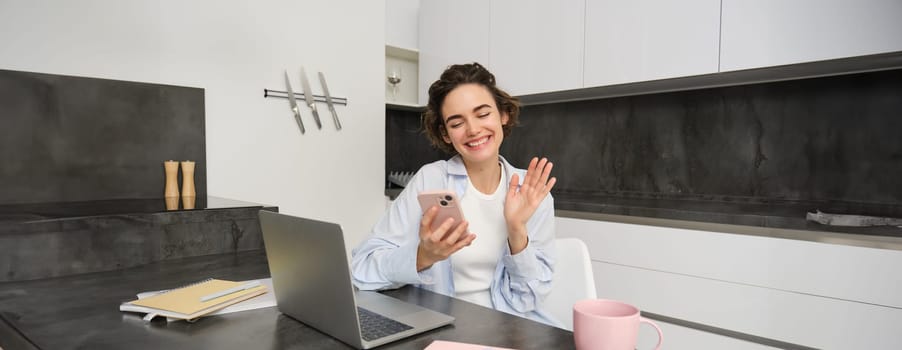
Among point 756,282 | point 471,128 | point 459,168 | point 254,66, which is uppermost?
point 254,66

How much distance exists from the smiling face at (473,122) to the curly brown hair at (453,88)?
0.02 m

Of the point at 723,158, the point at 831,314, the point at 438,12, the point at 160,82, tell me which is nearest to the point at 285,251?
the point at 831,314

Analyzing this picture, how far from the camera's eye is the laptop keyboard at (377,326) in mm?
755

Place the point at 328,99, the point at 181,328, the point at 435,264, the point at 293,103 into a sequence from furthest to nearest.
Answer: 1. the point at 328,99
2. the point at 293,103
3. the point at 435,264
4. the point at 181,328

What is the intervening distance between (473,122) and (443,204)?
1.59 feet

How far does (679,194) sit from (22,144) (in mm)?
2734

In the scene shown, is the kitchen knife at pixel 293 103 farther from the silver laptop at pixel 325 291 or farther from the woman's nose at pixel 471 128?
the silver laptop at pixel 325 291

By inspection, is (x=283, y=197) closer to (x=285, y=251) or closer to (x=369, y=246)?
(x=369, y=246)

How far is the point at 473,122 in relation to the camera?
1.32 meters

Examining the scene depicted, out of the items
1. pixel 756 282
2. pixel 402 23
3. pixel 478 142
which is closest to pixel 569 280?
pixel 478 142

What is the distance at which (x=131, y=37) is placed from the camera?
7.04 feet

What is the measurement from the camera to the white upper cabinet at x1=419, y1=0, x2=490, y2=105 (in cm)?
287

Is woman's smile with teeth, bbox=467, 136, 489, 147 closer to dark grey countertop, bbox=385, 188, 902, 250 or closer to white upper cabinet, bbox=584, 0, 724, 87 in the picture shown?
dark grey countertop, bbox=385, 188, 902, 250

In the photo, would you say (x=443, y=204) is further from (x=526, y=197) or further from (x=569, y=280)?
(x=569, y=280)
